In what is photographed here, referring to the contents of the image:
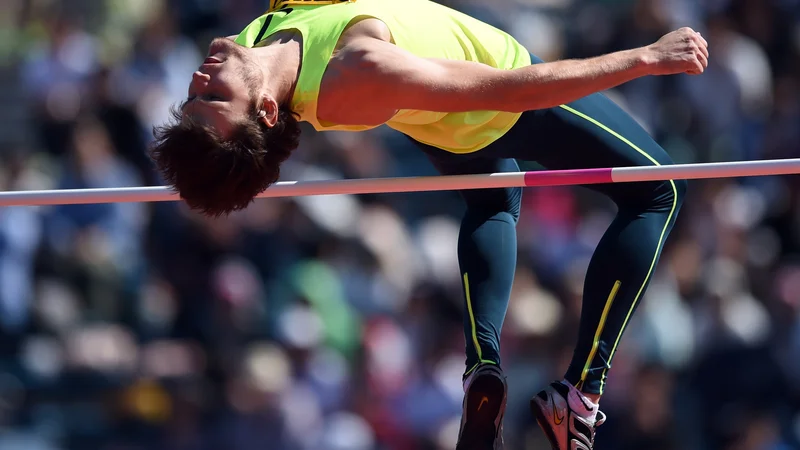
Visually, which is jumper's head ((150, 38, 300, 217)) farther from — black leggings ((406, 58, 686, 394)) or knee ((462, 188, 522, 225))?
knee ((462, 188, 522, 225))

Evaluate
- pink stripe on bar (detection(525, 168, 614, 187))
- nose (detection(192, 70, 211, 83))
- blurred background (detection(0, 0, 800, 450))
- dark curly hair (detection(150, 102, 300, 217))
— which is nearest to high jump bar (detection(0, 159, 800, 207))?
pink stripe on bar (detection(525, 168, 614, 187))

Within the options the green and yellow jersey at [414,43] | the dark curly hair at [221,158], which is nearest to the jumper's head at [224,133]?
the dark curly hair at [221,158]

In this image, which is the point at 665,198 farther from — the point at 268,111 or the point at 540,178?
the point at 268,111

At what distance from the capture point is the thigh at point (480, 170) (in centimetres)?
453

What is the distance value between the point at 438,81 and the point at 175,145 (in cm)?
80

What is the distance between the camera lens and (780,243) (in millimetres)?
8188

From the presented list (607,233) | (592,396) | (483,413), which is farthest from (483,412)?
(607,233)

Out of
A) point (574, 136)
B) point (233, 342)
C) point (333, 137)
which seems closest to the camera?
point (574, 136)

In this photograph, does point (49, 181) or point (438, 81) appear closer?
point (438, 81)

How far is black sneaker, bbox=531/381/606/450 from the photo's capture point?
4.41 meters

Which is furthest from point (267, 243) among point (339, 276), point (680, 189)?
point (680, 189)

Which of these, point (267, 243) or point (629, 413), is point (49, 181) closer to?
point (267, 243)

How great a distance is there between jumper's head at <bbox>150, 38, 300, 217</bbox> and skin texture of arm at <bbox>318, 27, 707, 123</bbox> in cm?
21

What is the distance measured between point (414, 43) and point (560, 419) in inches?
52.3
